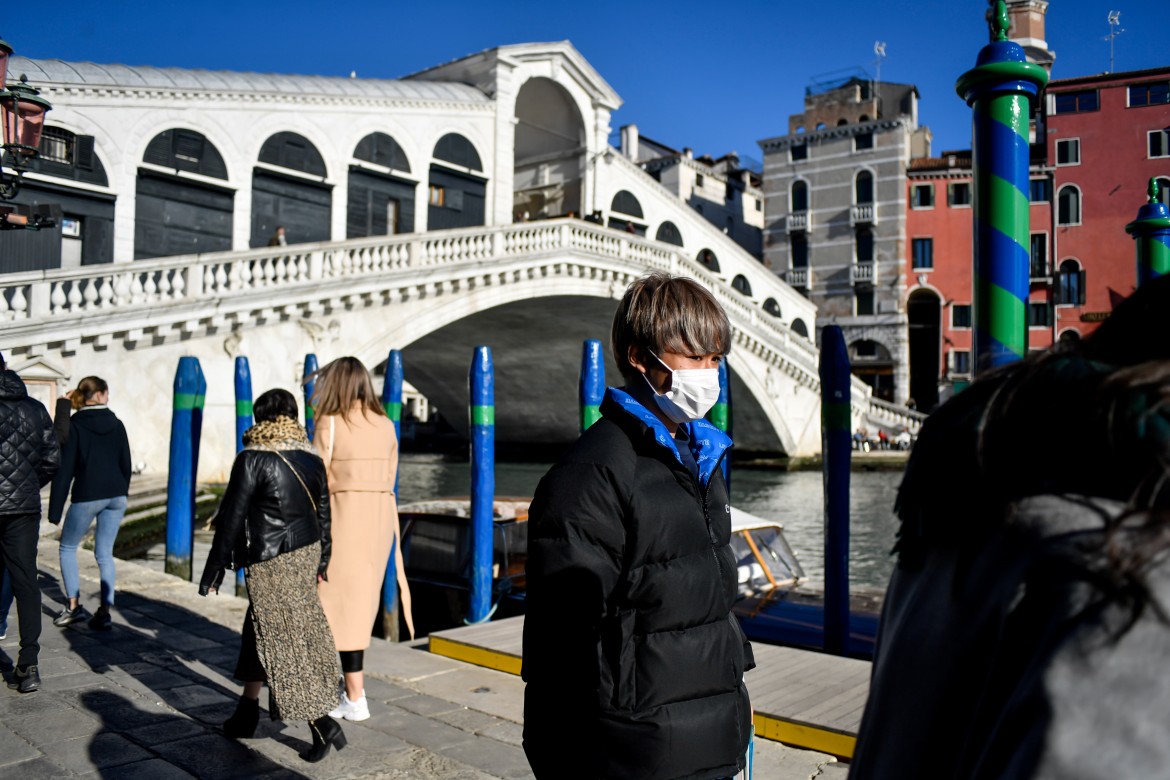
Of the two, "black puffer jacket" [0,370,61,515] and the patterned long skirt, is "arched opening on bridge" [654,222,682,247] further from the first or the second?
the patterned long skirt

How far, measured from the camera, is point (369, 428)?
12.0 feet

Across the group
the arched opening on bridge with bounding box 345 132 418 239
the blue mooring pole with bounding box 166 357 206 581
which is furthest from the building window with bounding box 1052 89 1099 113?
the blue mooring pole with bounding box 166 357 206 581

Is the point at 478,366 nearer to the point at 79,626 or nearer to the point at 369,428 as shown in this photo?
the point at 369,428

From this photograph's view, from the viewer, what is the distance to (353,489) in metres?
3.65

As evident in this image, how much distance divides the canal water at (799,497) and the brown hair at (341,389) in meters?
4.61

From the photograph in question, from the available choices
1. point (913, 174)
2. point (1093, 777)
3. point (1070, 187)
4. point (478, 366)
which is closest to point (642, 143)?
point (913, 174)

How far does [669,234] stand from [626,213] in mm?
2111

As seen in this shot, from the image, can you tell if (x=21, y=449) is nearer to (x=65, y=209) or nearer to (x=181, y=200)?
(x=65, y=209)

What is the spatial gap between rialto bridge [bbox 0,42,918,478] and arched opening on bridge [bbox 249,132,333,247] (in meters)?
0.04

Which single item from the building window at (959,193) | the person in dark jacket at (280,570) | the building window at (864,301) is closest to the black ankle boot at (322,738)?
the person in dark jacket at (280,570)

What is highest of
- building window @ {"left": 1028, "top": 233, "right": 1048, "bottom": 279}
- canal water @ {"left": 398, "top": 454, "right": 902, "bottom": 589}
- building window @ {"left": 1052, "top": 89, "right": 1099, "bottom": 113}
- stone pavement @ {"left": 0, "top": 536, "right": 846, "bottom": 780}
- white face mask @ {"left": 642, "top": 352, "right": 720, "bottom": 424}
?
building window @ {"left": 1052, "top": 89, "right": 1099, "bottom": 113}

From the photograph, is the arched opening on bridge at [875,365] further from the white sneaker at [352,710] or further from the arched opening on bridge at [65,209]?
the white sneaker at [352,710]

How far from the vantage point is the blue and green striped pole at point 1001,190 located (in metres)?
2.62

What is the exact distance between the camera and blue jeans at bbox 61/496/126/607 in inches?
186
